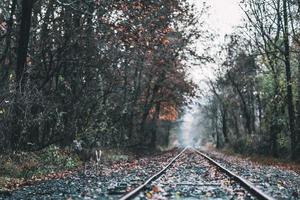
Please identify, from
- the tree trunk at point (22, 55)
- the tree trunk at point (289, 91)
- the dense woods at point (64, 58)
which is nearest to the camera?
the tree trunk at point (22, 55)

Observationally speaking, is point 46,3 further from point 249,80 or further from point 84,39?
point 249,80

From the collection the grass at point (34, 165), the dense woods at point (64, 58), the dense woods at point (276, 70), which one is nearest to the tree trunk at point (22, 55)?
the dense woods at point (64, 58)

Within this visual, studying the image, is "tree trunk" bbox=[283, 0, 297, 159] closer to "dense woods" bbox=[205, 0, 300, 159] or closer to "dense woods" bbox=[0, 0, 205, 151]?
"dense woods" bbox=[205, 0, 300, 159]

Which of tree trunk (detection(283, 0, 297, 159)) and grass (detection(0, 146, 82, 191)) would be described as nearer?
grass (detection(0, 146, 82, 191))

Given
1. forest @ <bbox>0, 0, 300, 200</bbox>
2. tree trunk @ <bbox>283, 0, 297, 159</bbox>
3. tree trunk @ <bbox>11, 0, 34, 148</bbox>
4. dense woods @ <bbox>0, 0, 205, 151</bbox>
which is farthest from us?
tree trunk @ <bbox>283, 0, 297, 159</bbox>

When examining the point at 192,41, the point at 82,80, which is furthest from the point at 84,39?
the point at 192,41

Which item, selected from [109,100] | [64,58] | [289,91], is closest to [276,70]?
[289,91]

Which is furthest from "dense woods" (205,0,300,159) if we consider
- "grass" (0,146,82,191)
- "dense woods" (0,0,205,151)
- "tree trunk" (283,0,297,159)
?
"grass" (0,146,82,191)

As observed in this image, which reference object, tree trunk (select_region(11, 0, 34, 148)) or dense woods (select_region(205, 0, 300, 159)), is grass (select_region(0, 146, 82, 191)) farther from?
dense woods (select_region(205, 0, 300, 159))

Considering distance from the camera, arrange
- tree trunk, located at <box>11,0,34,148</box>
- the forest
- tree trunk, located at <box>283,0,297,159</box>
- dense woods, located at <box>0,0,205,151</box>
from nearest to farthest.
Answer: the forest, tree trunk, located at <box>11,0,34,148</box>, dense woods, located at <box>0,0,205,151</box>, tree trunk, located at <box>283,0,297,159</box>

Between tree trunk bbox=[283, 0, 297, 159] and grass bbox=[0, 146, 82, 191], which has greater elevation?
tree trunk bbox=[283, 0, 297, 159]

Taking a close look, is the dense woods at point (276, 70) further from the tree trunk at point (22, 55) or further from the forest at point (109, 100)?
the tree trunk at point (22, 55)

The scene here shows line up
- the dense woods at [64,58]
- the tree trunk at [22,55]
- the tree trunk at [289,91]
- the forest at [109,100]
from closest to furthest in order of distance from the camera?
the forest at [109,100] → the tree trunk at [22,55] → the dense woods at [64,58] → the tree trunk at [289,91]

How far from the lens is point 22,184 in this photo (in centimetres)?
1266
